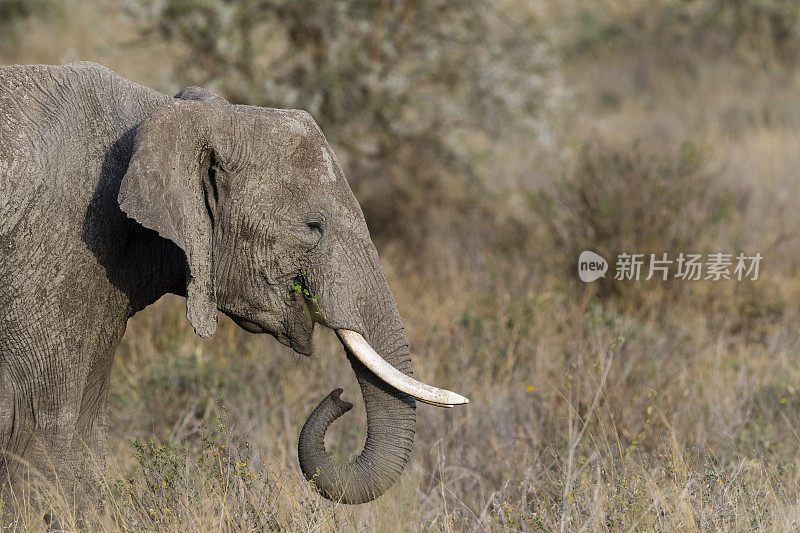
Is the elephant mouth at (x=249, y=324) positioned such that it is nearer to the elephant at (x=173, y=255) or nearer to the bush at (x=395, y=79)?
the elephant at (x=173, y=255)

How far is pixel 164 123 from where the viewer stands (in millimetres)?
3320

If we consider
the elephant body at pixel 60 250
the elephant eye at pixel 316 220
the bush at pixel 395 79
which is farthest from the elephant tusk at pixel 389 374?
the bush at pixel 395 79

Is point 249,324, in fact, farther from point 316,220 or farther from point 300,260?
point 316,220

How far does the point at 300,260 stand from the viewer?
11.7 feet

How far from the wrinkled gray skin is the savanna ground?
1.23 feet

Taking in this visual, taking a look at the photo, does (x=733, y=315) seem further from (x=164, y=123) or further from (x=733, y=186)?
(x=164, y=123)

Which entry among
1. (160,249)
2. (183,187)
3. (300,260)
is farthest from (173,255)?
(300,260)

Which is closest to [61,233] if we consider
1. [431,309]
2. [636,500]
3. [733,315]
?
[636,500]

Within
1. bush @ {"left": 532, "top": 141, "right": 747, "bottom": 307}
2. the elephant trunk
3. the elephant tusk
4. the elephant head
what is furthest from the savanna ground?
the elephant tusk

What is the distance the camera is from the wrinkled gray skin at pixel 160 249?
11.0ft

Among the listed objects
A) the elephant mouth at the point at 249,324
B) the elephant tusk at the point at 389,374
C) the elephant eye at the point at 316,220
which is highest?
the elephant eye at the point at 316,220

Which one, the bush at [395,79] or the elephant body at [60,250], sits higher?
the bush at [395,79]

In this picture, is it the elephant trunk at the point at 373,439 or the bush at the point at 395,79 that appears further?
the bush at the point at 395,79

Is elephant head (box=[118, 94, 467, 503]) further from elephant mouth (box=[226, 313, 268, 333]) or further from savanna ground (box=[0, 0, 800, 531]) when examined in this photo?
savanna ground (box=[0, 0, 800, 531])
